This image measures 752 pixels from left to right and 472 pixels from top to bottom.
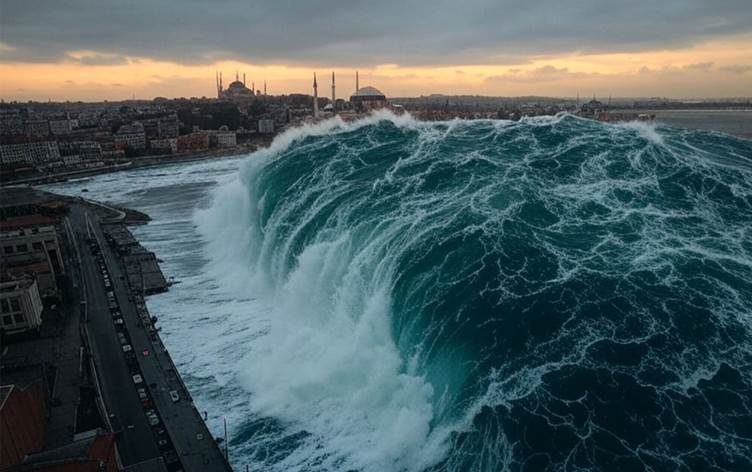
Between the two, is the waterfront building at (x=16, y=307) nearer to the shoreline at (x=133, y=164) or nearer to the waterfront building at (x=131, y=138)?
the shoreline at (x=133, y=164)

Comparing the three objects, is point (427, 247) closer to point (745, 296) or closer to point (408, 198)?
point (408, 198)

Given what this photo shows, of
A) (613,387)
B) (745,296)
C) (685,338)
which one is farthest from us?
(745,296)

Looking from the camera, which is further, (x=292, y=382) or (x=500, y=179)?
(x=500, y=179)

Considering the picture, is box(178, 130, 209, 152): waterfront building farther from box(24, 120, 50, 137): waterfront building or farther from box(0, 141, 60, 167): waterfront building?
box(24, 120, 50, 137): waterfront building

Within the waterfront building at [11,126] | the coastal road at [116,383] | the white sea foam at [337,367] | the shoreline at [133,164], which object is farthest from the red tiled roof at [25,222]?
the waterfront building at [11,126]

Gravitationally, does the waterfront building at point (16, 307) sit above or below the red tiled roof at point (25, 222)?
below

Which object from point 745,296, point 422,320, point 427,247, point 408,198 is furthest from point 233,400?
point 745,296
